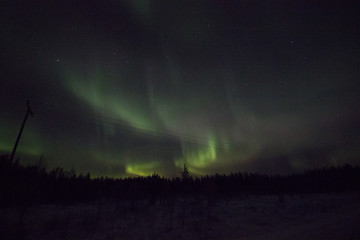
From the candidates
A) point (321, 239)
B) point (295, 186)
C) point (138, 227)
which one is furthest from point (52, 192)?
point (295, 186)

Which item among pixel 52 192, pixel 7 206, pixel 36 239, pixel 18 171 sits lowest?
pixel 36 239


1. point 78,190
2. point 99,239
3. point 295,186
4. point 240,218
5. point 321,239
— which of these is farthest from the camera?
point 295,186

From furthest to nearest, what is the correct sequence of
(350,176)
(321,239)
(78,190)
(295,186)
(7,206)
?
1. (350,176)
2. (295,186)
3. (78,190)
4. (7,206)
5. (321,239)

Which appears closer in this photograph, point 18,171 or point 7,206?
point 7,206

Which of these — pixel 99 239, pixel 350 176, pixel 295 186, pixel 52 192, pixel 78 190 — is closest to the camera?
pixel 99 239

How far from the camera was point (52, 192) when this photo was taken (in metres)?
67.0

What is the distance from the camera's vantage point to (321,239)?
1249 cm

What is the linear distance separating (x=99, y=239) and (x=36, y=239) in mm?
8303

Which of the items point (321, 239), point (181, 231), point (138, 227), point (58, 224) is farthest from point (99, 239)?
point (321, 239)

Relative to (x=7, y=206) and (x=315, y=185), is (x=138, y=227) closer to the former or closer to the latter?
(x=7, y=206)

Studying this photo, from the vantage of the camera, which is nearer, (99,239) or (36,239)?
(99,239)

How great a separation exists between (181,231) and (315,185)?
107 m

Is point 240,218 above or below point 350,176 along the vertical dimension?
below

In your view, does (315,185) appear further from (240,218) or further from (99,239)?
(99,239)
